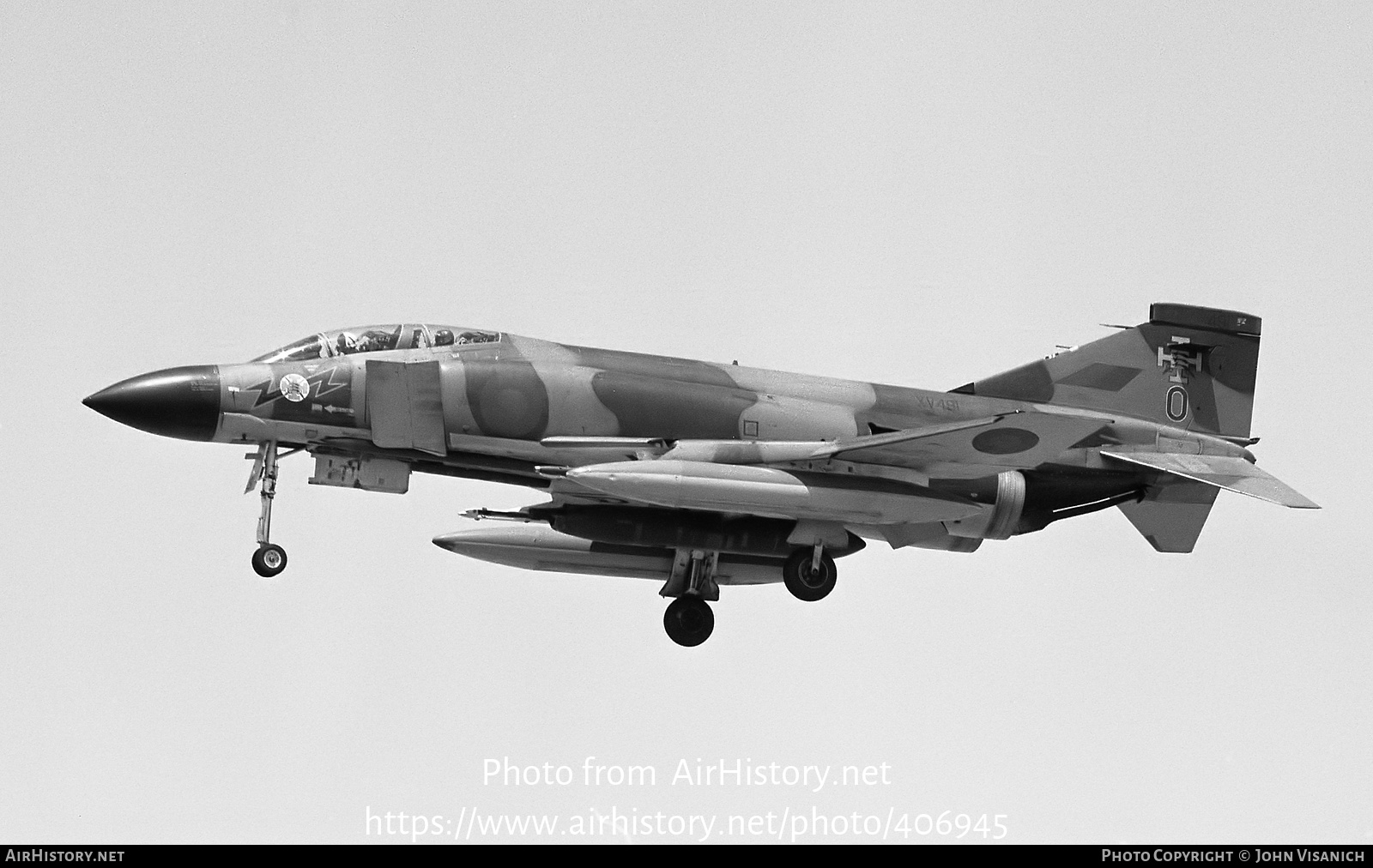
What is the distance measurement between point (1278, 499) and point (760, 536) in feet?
17.5

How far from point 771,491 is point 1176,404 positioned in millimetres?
5764

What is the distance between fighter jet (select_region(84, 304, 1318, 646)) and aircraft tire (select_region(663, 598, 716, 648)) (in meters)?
0.03

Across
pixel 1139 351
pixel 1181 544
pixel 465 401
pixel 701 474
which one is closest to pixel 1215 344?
pixel 1139 351

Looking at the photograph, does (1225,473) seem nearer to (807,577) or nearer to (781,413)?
(807,577)

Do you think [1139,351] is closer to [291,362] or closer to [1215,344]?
[1215,344]

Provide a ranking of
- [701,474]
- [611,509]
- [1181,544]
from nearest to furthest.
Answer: [701,474] → [611,509] → [1181,544]

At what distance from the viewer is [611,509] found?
19516 millimetres

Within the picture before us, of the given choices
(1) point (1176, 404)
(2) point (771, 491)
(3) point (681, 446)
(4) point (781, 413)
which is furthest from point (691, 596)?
(1) point (1176, 404)

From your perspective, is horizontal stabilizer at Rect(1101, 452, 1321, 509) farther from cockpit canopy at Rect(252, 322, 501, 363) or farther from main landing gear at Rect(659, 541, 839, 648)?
cockpit canopy at Rect(252, 322, 501, 363)

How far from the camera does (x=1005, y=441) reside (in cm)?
1847

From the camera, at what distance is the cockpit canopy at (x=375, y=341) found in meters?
18.8

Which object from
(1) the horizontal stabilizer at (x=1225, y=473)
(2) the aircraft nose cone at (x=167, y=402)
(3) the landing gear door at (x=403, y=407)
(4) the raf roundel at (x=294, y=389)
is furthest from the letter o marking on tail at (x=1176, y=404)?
(2) the aircraft nose cone at (x=167, y=402)

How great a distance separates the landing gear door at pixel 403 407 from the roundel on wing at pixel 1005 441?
535 cm

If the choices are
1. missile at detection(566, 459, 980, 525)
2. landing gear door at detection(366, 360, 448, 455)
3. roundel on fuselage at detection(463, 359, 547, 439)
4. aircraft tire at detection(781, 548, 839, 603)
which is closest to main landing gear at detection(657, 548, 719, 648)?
aircraft tire at detection(781, 548, 839, 603)
